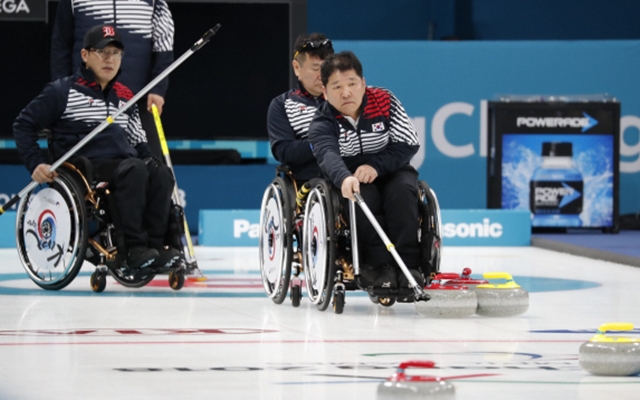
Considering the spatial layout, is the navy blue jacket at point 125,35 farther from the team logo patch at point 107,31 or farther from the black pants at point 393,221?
the black pants at point 393,221

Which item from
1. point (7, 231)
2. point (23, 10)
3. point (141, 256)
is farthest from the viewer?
point (7, 231)

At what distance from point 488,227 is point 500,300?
14.7ft

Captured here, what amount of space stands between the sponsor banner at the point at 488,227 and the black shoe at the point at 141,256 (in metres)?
3.89

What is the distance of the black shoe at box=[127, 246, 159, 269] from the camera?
509 cm

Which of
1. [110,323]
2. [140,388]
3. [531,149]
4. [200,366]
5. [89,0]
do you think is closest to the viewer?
[140,388]

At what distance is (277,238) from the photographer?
4.79m

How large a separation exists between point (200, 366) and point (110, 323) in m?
1.07

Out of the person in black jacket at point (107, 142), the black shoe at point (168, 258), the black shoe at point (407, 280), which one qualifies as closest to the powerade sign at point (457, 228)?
the person in black jacket at point (107, 142)

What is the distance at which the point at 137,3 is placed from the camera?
5.99 meters

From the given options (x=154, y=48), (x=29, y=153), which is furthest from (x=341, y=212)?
(x=154, y=48)

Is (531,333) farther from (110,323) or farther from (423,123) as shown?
(423,123)

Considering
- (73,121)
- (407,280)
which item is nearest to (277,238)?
(407,280)

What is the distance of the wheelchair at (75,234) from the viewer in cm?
510

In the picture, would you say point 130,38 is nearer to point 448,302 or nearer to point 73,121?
point 73,121
